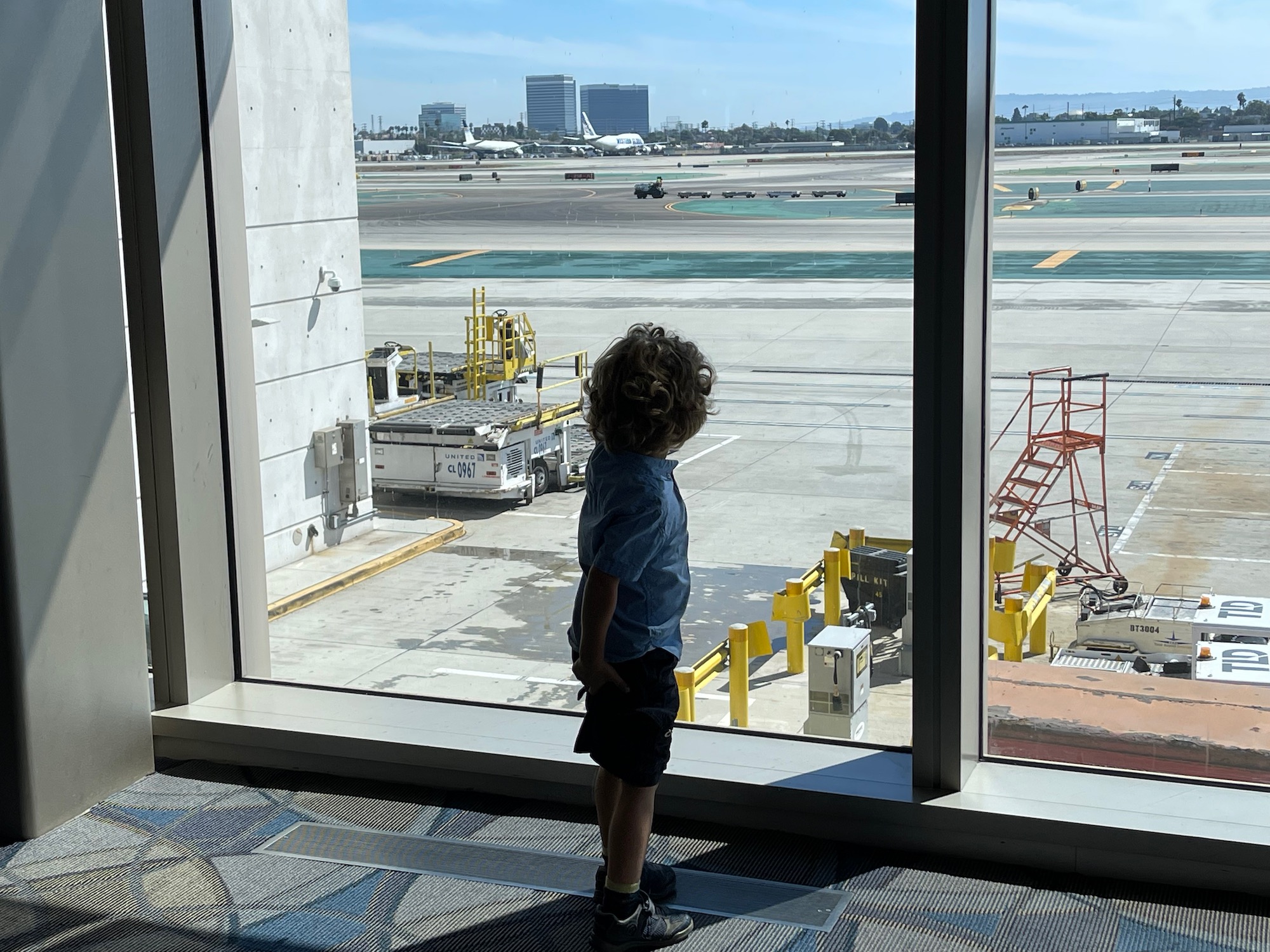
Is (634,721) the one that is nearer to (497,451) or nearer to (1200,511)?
(1200,511)

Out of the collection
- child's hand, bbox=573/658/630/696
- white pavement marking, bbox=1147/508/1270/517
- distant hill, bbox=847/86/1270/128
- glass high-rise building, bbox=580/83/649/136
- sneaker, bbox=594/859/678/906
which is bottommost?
sneaker, bbox=594/859/678/906

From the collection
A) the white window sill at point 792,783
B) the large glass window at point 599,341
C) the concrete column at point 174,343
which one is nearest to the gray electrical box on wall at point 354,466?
the large glass window at point 599,341

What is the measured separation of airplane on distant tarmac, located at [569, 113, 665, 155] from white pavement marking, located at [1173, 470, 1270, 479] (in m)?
1.87

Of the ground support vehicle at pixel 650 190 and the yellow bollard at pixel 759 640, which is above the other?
the ground support vehicle at pixel 650 190

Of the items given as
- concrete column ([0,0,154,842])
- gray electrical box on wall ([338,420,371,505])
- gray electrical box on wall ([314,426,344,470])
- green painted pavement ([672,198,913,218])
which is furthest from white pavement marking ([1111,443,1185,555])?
gray electrical box on wall ([314,426,344,470])

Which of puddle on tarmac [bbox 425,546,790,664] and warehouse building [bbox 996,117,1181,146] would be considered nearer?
warehouse building [bbox 996,117,1181,146]

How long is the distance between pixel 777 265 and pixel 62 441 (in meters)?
2.68

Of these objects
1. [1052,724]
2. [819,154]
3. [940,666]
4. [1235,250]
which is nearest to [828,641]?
[1052,724]

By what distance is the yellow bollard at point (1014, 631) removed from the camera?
10.7 ft

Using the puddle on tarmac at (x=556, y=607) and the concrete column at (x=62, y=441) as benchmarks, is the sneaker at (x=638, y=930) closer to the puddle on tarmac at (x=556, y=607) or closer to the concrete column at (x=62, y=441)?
the concrete column at (x=62, y=441)

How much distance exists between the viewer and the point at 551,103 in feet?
10.4

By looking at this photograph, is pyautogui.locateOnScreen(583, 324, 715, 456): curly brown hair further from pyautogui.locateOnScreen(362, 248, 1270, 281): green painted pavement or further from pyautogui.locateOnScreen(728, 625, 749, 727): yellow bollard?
pyautogui.locateOnScreen(728, 625, 749, 727): yellow bollard

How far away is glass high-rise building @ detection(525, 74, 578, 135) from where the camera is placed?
3148mm

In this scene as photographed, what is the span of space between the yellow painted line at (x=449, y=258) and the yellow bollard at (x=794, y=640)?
6.74ft
